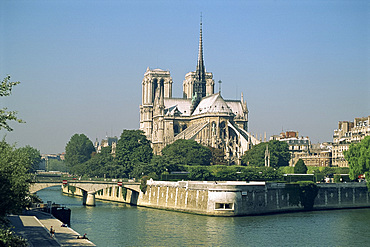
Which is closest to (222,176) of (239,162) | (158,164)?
(158,164)

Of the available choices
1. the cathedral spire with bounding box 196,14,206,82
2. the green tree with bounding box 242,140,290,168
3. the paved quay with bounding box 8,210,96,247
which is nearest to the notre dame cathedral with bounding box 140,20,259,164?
the cathedral spire with bounding box 196,14,206,82

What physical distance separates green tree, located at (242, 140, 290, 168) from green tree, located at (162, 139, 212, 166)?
9.57m

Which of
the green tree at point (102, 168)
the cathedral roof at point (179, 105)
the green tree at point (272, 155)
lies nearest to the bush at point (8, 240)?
the green tree at point (102, 168)

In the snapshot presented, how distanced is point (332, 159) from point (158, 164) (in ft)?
161

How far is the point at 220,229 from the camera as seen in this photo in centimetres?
5575

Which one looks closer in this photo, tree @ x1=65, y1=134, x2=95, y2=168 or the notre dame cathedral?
the notre dame cathedral

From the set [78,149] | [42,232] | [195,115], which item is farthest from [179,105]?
[42,232]

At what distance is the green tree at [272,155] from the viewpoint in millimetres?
125750

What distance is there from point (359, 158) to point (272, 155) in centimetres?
4481

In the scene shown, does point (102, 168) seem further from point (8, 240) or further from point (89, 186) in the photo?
point (8, 240)

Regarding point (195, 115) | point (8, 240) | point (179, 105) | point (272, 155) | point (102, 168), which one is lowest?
point (8, 240)

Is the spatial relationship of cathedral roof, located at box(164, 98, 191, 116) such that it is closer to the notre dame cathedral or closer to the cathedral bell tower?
the notre dame cathedral

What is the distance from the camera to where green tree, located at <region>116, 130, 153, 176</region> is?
10638cm

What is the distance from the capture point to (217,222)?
6075 centimetres
